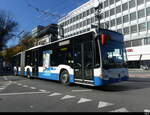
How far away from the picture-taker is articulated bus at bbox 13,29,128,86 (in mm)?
8656

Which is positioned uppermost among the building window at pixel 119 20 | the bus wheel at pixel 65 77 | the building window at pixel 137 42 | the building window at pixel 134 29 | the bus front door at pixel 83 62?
the building window at pixel 119 20

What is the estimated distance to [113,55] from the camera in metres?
9.12

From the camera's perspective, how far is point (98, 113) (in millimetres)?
5039

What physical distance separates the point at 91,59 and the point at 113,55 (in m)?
1.22

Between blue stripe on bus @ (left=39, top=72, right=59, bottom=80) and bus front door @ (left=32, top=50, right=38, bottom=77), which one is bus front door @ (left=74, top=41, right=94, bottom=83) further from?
bus front door @ (left=32, top=50, right=38, bottom=77)

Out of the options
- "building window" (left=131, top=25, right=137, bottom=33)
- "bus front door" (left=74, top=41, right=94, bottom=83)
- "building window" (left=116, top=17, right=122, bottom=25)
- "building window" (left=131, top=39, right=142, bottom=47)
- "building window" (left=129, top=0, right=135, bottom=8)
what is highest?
"building window" (left=129, top=0, right=135, bottom=8)

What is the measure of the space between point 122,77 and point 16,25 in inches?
1477

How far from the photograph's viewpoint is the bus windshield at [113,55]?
28.6 ft

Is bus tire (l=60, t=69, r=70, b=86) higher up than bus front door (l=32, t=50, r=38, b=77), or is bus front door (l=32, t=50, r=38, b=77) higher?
bus front door (l=32, t=50, r=38, b=77)

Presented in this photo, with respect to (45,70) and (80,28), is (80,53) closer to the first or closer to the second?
(45,70)

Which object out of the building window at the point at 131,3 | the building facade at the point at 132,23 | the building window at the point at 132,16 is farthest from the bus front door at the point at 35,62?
the building window at the point at 131,3

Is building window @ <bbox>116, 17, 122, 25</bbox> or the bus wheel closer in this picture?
the bus wheel

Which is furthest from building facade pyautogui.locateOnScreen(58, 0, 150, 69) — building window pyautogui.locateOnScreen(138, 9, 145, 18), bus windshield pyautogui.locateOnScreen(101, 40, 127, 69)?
bus windshield pyautogui.locateOnScreen(101, 40, 127, 69)

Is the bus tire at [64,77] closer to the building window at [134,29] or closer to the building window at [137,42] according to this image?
the building window at [137,42]
